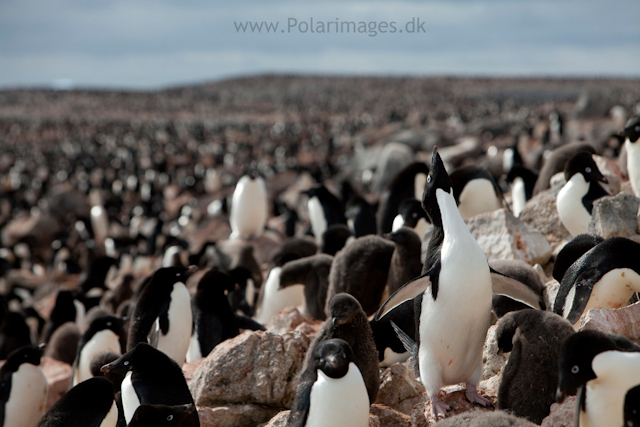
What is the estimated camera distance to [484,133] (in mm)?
27141

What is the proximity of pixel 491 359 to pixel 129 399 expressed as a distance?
2.25 m

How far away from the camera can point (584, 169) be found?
17.1 feet

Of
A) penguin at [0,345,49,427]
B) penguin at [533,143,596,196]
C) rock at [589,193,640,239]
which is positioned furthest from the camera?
penguin at [533,143,596,196]

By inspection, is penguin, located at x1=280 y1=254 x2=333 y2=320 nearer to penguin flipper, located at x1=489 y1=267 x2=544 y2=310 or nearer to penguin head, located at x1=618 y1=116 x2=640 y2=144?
penguin flipper, located at x1=489 y1=267 x2=544 y2=310

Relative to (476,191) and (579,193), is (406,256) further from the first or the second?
(476,191)

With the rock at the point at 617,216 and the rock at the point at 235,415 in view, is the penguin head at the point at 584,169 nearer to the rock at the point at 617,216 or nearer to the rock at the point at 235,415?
the rock at the point at 617,216

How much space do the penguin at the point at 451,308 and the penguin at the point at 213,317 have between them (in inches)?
88.8

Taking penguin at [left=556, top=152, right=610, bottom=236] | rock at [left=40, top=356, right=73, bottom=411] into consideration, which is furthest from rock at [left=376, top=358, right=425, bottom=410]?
rock at [left=40, top=356, right=73, bottom=411]

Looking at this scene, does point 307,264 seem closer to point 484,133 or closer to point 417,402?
point 417,402

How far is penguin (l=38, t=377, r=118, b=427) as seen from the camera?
368 cm

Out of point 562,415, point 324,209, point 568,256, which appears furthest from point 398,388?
point 324,209

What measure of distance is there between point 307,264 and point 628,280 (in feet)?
10.5

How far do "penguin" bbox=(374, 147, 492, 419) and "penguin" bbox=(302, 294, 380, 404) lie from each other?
0.86ft

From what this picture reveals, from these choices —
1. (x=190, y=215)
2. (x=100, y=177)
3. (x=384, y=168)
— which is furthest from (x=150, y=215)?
(x=100, y=177)
